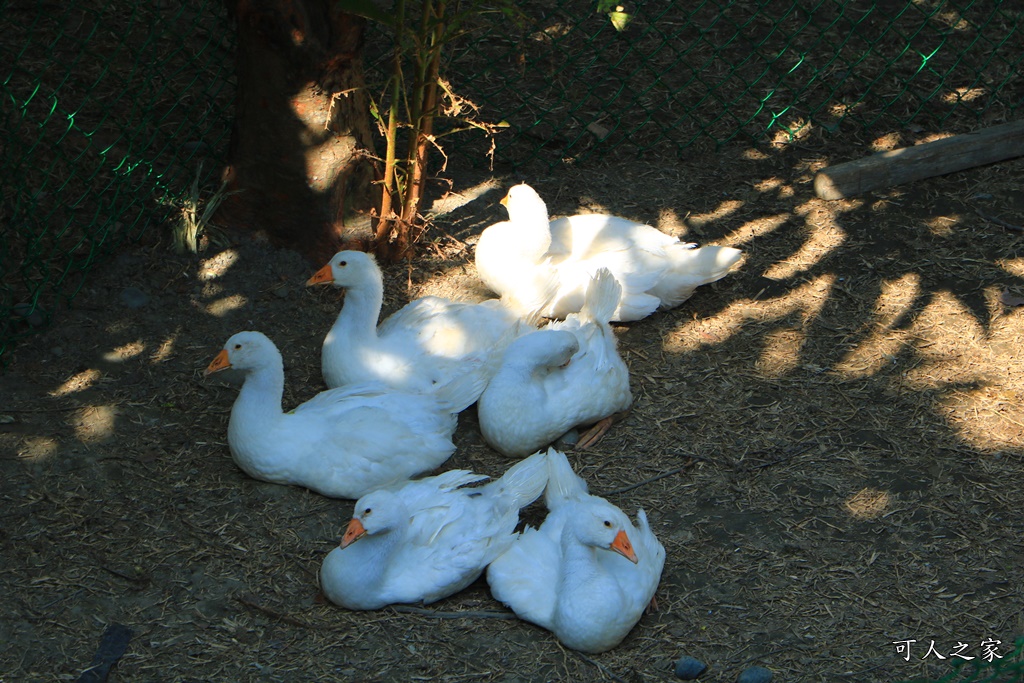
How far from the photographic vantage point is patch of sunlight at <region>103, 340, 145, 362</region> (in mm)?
3889

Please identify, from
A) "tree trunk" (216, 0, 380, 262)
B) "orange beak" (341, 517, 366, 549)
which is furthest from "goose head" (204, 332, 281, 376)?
"tree trunk" (216, 0, 380, 262)

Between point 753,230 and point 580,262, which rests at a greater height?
point 580,262

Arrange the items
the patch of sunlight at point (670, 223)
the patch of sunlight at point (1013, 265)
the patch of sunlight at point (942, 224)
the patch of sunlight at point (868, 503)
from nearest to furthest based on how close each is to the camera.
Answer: the patch of sunlight at point (868, 503) < the patch of sunlight at point (1013, 265) < the patch of sunlight at point (942, 224) < the patch of sunlight at point (670, 223)

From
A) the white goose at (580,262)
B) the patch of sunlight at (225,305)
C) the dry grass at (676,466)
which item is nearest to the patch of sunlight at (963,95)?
the dry grass at (676,466)

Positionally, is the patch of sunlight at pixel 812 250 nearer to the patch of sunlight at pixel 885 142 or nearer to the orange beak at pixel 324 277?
the patch of sunlight at pixel 885 142

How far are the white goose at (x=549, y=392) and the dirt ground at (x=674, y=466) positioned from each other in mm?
116

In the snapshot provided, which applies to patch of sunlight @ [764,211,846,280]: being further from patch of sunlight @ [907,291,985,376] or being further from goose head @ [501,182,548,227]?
goose head @ [501,182,548,227]

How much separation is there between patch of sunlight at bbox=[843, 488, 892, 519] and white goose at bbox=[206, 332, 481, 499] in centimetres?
136

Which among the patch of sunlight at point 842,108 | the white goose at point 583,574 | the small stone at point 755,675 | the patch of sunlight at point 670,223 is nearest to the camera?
the small stone at point 755,675

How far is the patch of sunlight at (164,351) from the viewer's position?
3.92 meters

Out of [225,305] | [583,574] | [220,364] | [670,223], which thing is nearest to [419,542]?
[583,574]

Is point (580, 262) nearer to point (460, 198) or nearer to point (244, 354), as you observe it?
point (460, 198)

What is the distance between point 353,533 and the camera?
2.95 meters

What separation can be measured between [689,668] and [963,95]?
413 cm
